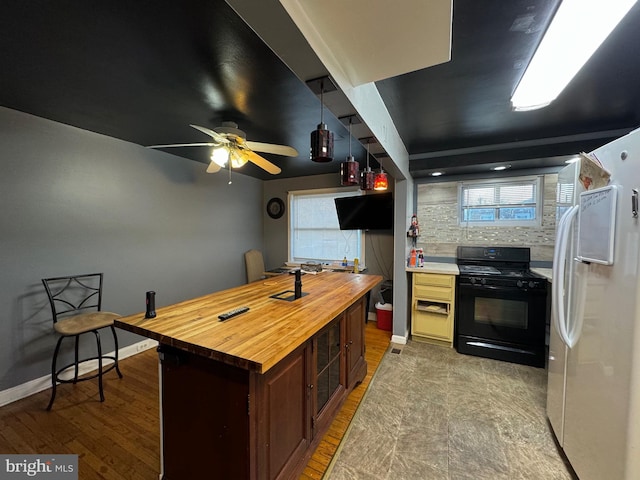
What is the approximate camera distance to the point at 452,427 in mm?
1812

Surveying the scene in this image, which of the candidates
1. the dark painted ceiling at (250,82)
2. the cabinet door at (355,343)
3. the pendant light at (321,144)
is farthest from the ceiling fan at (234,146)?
the cabinet door at (355,343)

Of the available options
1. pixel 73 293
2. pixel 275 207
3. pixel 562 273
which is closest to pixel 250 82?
pixel 562 273

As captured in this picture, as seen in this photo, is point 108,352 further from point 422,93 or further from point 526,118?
point 526,118

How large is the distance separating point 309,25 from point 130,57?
1.12 meters

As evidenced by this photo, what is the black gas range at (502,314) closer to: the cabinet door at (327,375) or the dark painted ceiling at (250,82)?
the dark painted ceiling at (250,82)

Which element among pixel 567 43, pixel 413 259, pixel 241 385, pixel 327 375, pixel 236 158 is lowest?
pixel 327 375

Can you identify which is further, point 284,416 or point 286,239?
point 286,239

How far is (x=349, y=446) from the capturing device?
1.64m

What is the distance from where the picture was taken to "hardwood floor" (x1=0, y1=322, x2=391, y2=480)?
1517 mm

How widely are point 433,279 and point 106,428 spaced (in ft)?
10.4

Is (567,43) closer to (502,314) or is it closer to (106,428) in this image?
(502,314)

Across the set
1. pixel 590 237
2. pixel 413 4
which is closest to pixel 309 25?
pixel 413 4

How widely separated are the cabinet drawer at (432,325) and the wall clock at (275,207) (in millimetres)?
2748

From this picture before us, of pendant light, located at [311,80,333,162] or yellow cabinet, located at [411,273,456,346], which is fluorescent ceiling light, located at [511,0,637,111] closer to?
pendant light, located at [311,80,333,162]
